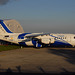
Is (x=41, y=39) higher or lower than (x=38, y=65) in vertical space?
higher

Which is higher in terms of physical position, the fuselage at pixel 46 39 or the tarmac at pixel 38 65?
the fuselage at pixel 46 39

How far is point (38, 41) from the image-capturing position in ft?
110

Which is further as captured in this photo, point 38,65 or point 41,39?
point 41,39

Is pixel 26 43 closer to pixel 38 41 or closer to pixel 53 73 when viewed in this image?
pixel 38 41

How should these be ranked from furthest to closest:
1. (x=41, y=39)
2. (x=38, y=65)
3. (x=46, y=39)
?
(x=41, y=39)
(x=46, y=39)
(x=38, y=65)

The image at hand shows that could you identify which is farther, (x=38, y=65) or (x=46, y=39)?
(x=46, y=39)

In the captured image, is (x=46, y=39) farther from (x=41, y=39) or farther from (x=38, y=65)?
(x=38, y=65)

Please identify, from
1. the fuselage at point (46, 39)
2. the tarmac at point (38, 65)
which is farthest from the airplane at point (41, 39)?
the tarmac at point (38, 65)

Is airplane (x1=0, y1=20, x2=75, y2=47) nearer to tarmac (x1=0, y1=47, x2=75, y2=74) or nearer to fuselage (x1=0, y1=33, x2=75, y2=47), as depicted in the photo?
fuselage (x1=0, y1=33, x2=75, y2=47)

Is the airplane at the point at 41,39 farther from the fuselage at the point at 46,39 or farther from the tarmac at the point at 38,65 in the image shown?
the tarmac at the point at 38,65

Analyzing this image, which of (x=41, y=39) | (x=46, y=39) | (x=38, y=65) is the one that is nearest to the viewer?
(x=38, y=65)

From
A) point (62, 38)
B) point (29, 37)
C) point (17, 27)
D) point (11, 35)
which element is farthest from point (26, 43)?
point (17, 27)

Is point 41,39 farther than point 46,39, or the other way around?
point 41,39

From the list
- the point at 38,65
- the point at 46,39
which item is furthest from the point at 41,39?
the point at 38,65
